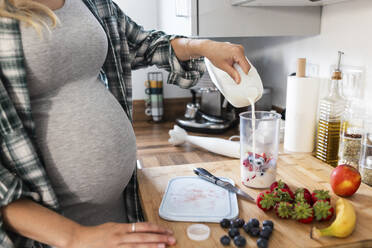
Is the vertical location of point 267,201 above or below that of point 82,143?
below

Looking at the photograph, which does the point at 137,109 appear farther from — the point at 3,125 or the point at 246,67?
the point at 3,125

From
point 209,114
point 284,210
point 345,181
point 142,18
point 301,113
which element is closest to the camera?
point 284,210

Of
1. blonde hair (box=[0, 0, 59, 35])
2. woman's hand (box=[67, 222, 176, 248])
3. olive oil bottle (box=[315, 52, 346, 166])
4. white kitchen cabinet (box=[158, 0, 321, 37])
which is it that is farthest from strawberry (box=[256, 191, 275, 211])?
white kitchen cabinet (box=[158, 0, 321, 37])

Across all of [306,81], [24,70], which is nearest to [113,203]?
[24,70]

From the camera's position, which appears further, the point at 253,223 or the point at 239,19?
the point at 239,19

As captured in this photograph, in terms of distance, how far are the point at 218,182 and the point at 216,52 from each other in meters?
0.36

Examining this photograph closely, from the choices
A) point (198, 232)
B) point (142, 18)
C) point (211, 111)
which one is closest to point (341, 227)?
point (198, 232)

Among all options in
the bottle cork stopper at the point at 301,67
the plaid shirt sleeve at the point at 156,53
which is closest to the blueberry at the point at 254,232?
the plaid shirt sleeve at the point at 156,53

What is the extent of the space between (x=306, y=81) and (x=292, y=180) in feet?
1.30

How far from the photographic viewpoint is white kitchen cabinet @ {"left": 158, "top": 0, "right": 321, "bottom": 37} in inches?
53.3

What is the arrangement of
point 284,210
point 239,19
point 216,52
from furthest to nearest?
point 239,19 → point 216,52 → point 284,210

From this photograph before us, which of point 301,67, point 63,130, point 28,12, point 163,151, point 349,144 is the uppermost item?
point 28,12

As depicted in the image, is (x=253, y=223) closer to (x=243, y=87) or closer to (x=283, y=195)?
(x=283, y=195)

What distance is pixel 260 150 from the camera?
3.20 ft
